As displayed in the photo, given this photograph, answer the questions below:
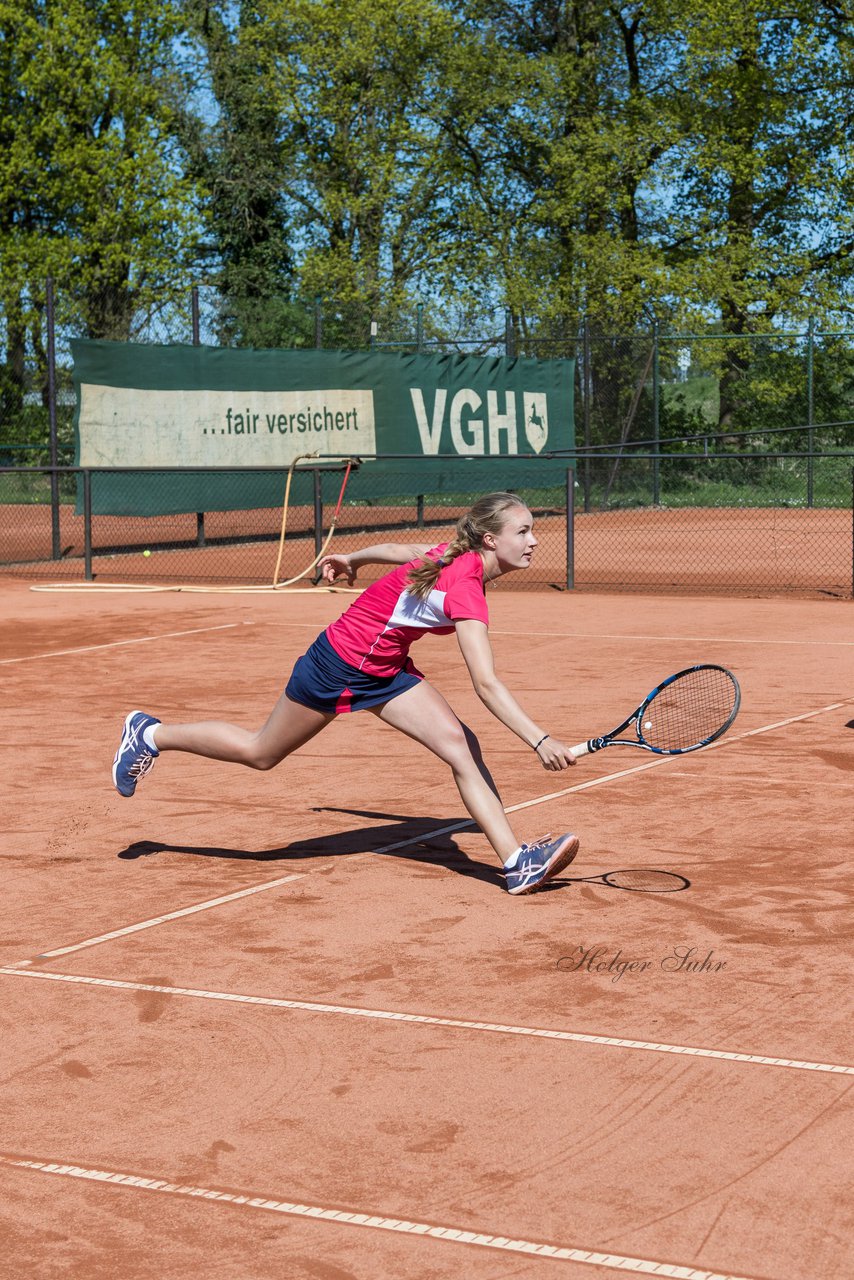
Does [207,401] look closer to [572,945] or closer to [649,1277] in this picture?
[572,945]

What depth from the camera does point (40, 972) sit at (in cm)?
525

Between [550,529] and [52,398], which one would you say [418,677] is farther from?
[550,529]

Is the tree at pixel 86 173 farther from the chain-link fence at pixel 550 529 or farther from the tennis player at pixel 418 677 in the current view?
the tennis player at pixel 418 677

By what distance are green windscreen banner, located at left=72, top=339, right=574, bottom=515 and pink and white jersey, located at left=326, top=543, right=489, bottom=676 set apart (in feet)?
41.9

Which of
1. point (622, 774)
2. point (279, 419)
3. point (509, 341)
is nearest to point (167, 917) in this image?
point (622, 774)

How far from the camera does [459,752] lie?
6008 mm

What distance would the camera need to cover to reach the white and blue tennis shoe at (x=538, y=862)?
597 centimetres

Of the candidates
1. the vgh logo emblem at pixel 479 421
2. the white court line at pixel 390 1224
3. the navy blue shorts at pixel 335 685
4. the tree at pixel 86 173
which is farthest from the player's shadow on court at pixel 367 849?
the tree at pixel 86 173

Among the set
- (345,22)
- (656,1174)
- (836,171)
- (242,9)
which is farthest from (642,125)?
(656,1174)

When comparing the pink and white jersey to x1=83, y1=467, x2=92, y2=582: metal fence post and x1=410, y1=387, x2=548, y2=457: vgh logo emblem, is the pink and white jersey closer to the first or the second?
x1=83, y1=467, x2=92, y2=582: metal fence post

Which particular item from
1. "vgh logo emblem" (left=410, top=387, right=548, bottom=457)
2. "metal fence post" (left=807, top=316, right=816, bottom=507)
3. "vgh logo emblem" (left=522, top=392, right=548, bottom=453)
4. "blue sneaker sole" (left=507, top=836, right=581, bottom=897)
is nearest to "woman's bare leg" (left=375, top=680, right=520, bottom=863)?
"blue sneaker sole" (left=507, top=836, right=581, bottom=897)

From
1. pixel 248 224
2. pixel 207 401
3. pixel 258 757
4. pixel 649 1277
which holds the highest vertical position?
pixel 248 224

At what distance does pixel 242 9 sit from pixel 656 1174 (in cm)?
4582
